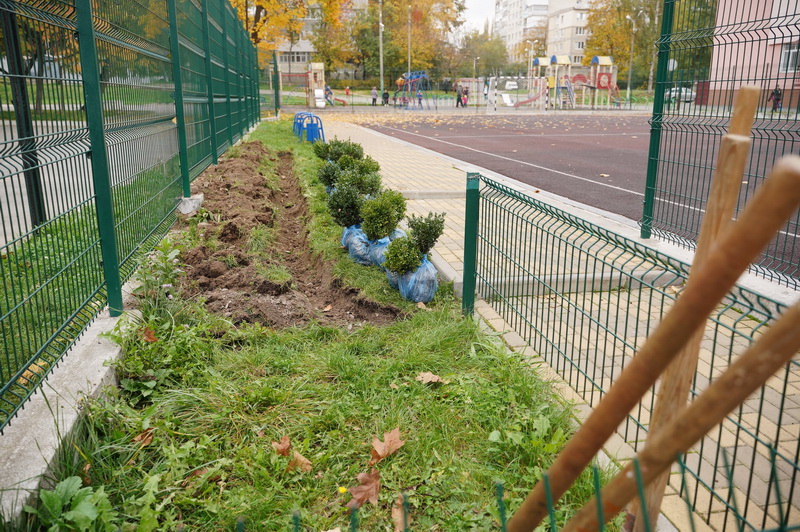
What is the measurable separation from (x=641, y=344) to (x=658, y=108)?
331 centimetres

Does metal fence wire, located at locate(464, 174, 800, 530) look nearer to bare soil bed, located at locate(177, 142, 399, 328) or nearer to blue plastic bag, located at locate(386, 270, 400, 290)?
blue plastic bag, located at locate(386, 270, 400, 290)

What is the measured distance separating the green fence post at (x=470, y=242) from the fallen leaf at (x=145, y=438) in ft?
8.46

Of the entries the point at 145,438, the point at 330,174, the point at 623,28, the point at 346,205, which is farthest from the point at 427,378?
the point at 623,28

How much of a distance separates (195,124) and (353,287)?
5.20 metres

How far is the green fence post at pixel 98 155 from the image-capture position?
4.16 metres

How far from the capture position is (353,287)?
5.55 metres

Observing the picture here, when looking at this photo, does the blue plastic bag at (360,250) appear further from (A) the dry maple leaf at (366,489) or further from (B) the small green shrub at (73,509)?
(B) the small green shrub at (73,509)

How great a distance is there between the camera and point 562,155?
17.1 metres

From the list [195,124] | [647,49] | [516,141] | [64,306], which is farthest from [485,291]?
[647,49]

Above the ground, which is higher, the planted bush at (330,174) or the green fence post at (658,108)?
the green fence post at (658,108)

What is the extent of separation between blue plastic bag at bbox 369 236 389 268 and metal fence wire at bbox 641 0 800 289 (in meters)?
2.83

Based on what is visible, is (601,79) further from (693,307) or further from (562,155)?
(693,307)

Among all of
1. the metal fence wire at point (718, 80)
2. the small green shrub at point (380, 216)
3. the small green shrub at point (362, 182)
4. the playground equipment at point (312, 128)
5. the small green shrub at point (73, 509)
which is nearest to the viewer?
the small green shrub at point (73, 509)

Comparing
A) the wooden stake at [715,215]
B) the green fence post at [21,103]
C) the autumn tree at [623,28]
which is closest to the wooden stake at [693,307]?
the wooden stake at [715,215]
